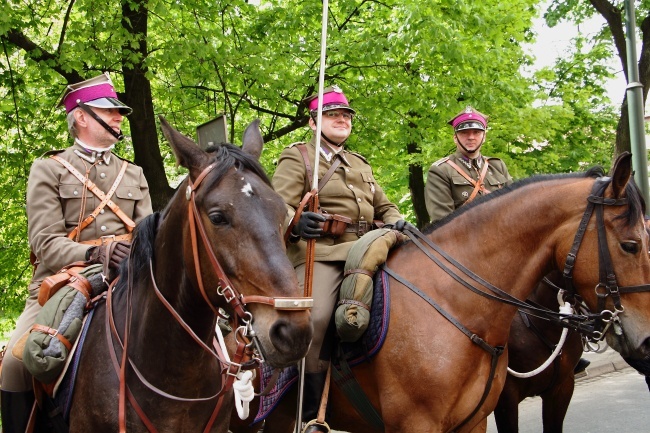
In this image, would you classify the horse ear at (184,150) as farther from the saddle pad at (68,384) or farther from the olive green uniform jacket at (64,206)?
the saddle pad at (68,384)

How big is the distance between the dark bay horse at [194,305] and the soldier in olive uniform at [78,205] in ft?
1.40

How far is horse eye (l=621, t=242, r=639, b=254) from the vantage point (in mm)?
3879

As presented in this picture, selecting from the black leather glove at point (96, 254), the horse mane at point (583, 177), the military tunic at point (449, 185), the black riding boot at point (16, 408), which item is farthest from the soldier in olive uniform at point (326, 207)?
the black riding boot at point (16, 408)

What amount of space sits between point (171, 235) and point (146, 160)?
7240mm

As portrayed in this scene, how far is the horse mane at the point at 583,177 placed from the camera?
3910 millimetres

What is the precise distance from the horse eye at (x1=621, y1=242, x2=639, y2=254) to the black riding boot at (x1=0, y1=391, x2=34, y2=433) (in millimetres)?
3444

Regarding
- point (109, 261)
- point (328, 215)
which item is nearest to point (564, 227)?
point (328, 215)

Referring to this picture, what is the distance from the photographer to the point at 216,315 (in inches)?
124

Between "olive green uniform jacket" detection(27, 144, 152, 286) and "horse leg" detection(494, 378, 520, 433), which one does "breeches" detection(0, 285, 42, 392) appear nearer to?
"olive green uniform jacket" detection(27, 144, 152, 286)

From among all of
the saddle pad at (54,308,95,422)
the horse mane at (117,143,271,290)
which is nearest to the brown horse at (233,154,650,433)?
the horse mane at (117,143,271,290)

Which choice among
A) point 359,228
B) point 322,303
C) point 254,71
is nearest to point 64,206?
point 322,303

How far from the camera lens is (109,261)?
12.3 feet

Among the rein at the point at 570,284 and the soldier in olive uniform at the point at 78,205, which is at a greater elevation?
the soldier in olive uniform at the point at 78,205

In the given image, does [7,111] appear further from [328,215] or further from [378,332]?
[378,332]
